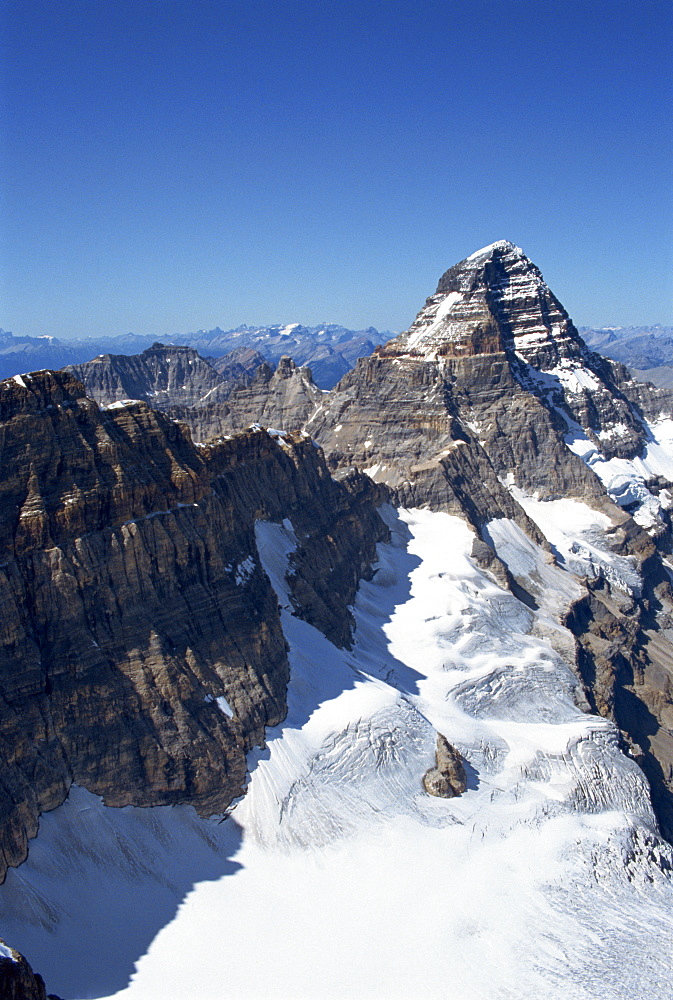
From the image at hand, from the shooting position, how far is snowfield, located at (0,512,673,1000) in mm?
43031

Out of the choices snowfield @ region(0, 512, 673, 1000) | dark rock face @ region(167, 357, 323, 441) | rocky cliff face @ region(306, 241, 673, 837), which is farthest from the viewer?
dark rock face @ region(167, 357, 323, 441)

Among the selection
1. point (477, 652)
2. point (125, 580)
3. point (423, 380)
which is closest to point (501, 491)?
point (423, 380)

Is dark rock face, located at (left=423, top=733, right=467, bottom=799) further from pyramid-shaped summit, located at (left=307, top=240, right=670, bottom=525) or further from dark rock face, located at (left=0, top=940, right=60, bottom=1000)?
pyramid-shaped summit, located at (left=307, top=240, right=670, bottom=525)

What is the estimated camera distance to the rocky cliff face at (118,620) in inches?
1853

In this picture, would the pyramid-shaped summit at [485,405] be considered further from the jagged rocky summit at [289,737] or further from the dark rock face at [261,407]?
the jagged rocky summit at [289,737]

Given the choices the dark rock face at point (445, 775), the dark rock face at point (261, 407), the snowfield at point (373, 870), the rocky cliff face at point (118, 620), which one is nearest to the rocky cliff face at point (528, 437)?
the dark rock face at point (261, 407)

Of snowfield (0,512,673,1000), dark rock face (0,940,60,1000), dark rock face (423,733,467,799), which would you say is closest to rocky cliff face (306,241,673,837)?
snowfield (0,512,673,1000)

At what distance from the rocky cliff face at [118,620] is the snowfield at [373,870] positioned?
7.66 feet

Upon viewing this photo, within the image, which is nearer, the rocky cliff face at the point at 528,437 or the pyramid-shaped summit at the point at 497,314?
the rocky cliff face at the point at 528,437

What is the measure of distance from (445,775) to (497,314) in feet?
453

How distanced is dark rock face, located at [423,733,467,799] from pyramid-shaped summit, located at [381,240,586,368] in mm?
109317

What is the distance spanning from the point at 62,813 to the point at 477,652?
1830 inches

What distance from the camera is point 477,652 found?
3177 inches

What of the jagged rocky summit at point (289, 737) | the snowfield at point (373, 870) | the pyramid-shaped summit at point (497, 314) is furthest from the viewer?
the pyramid-shaped summit at point (497, 314)
